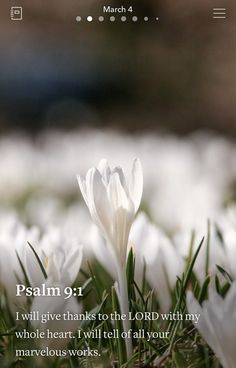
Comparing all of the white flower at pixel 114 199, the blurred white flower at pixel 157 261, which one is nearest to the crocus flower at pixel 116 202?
the white flower at pixel 114 199

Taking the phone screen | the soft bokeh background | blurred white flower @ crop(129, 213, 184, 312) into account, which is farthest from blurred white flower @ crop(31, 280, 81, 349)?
the soft bokeh background

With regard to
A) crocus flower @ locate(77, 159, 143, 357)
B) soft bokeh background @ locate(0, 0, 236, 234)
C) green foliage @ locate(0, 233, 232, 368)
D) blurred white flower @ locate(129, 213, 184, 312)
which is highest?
soft bokeh background @ locate(0, 0, 236, 234)

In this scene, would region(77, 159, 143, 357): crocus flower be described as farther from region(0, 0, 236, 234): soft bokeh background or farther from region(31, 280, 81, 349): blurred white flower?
region(0, 0, 236, 234): soft bokeh background

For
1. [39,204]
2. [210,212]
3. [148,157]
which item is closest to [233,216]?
[210,212]

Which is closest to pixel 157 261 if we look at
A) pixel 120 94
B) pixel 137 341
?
pixel 137 341

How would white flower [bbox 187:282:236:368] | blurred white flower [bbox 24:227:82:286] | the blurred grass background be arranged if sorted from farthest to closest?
the blurred grass background
blurred white flower [bbox 24:227:82:286]
white flower [bbox 187:282:236:368]

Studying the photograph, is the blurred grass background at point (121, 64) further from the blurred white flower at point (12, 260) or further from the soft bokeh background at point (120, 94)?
the blurred white flower at point (12, 260)

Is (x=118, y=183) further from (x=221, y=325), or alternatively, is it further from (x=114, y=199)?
(x=221, y=325)

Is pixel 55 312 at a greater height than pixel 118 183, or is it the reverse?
pixel 118 183
